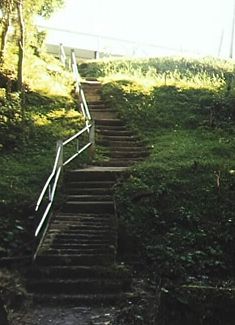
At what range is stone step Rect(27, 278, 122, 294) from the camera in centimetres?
762

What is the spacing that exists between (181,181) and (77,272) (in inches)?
136

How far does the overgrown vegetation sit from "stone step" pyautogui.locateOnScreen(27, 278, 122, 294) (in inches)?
31.1

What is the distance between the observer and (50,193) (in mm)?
9188

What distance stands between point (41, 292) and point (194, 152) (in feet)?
20.0

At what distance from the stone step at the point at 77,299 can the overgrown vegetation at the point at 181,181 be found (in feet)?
2.73

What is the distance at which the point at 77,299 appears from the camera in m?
7.41

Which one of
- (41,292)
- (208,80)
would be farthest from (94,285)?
(208,80)

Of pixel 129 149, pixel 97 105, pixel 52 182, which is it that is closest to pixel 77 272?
pixel 52 182

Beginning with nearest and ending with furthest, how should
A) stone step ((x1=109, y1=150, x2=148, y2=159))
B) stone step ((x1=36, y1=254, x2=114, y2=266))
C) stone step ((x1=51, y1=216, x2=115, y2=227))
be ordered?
stone step ((x1=36, y1=254, x2=114, y2=266)) → stone step ((x1=51, y1=216, x2=115, y2=227)) → stone step ((x1=109, y1=150, x2=148, y2=159))

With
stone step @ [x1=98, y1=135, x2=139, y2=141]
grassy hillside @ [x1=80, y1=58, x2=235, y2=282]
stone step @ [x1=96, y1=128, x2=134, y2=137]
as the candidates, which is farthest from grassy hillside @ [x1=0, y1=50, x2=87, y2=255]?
grassy hillside @ [x1=80, y1=58, x2=235, y2=282]

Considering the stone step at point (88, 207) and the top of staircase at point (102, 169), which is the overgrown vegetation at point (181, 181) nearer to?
the stone step at point (88, 207)

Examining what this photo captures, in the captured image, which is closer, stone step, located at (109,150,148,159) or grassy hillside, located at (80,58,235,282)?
grassy hillside, located at (80,58,235,282)

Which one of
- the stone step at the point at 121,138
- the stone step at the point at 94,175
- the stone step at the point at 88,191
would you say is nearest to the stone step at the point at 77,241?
the stone step at the point at 88,191

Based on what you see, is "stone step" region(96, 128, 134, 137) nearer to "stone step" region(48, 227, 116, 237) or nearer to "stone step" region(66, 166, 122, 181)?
"stone step" region(66, 166, 122, 181)
